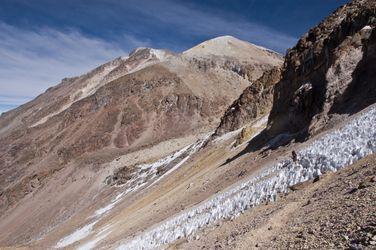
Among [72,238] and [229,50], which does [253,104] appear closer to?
[72,238]

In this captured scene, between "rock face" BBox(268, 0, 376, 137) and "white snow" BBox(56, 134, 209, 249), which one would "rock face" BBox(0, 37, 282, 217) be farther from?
"rock face" BBox(268, 0, 376, 137)

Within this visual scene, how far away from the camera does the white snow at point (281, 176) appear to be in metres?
18.1

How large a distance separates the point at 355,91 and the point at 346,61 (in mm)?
2455

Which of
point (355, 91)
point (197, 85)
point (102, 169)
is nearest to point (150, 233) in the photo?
point (355, 91)

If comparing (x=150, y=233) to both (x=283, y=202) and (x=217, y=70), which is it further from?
(x=217, y=70)

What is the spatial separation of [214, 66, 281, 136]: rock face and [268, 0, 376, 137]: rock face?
14.3 meters

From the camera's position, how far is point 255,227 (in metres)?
16.4

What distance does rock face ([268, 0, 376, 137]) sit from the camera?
2459 centimetres

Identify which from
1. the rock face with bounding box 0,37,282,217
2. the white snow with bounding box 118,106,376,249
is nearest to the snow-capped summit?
the rock face with bounding box 0,37,282,217

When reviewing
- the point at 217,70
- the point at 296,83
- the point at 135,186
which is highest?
the point at 217,70

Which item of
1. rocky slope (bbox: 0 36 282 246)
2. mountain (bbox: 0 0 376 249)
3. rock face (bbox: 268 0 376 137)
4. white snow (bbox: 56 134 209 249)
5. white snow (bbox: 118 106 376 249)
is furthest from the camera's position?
rocky slope (bbox: 0 36 282 246)

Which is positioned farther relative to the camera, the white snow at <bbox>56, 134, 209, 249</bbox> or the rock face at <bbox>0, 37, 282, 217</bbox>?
the rock face at <bbox>0, 37, 282, 217</bbox>

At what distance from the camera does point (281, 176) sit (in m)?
20.3

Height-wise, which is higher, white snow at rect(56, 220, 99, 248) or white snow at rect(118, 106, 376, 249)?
white snow at rect(118, 106, 376, 249)
